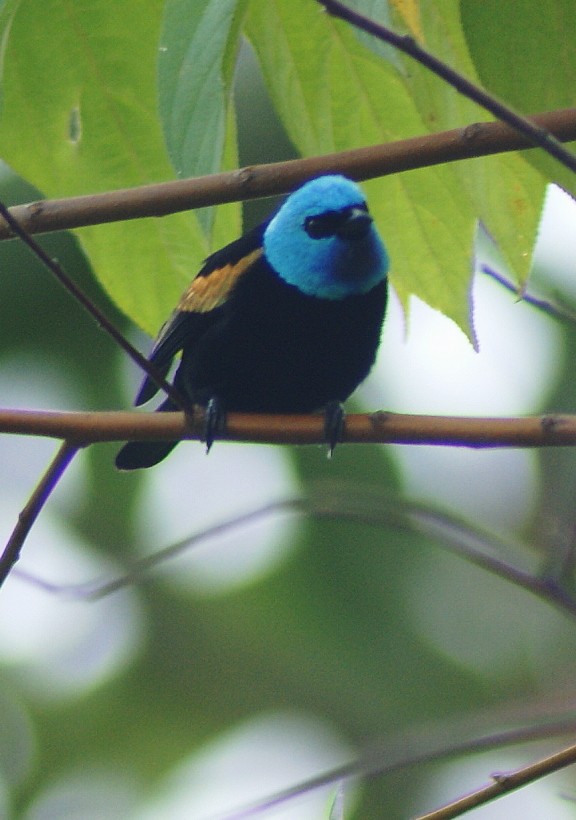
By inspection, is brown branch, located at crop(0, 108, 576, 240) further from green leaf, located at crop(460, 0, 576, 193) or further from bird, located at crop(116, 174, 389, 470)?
bird, located at crop(116, 174, 389, 470)

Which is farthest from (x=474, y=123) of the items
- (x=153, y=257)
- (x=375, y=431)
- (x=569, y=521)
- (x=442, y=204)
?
(x=569, y=521)

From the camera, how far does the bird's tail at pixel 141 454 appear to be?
3.28 metres

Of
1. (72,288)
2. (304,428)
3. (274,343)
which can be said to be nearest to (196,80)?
(72,288)

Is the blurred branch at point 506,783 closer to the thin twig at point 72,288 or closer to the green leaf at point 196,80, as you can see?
the thin twig at point 72,288

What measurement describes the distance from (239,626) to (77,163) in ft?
18.2

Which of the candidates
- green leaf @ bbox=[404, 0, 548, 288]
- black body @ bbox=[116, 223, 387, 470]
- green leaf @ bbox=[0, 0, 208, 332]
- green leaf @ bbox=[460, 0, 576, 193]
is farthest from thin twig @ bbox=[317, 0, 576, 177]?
black body @ bbox=[116, 223, 387, 470]

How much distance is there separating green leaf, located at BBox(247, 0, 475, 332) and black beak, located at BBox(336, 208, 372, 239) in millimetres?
920

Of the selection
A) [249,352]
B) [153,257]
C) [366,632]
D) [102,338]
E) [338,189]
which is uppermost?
[102,338]

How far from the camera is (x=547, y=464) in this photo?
114 inches

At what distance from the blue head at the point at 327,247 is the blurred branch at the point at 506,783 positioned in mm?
1551

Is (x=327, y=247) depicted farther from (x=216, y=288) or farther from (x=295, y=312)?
(x=216, y=288)

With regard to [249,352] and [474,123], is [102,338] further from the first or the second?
[474,123]

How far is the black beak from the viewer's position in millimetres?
2822

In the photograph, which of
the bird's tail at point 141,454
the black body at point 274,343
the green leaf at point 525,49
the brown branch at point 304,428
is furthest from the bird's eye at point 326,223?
the green leaf at point 525,49
